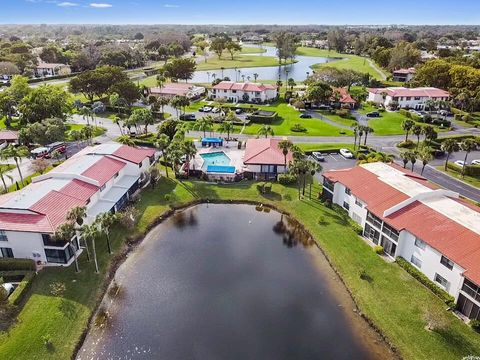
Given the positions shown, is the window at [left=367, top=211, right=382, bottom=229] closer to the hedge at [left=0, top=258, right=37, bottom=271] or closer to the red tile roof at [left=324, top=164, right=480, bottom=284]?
the red tile roof at [left=324, top=164, right=480, bottom=284]

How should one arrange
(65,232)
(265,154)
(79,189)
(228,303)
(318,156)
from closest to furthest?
(228,303)
(65,232)
(79,189)
(265,154)
(318,156)

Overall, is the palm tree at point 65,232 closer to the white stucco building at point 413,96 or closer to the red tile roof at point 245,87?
the red tile roof at point 245,87

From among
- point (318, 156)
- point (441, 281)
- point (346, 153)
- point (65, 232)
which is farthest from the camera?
point (346, 153)

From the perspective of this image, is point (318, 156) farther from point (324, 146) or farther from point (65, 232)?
point (65, 232)

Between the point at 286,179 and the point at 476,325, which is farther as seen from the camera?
the point at 286,179

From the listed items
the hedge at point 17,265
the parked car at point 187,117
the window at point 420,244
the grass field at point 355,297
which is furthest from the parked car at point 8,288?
the parked car at point 187,117

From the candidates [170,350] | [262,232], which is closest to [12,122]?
[262,232]

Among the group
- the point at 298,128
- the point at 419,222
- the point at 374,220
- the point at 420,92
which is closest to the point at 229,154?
the point at 298,128
